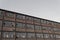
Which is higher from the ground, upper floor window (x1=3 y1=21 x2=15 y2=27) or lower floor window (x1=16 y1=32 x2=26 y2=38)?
upper floor window (x1=3 y1=21 x2=15 y2=27)

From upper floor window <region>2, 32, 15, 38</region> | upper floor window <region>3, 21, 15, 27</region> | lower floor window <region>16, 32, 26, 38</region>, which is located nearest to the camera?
upper floor window <region>2, 32, 15, 38</region>

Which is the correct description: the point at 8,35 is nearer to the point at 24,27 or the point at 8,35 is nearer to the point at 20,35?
the point at 20,35

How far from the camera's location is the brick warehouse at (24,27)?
1777cm

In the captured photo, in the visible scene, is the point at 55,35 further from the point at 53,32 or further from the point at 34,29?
the point at 34,29

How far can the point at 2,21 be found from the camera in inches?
691

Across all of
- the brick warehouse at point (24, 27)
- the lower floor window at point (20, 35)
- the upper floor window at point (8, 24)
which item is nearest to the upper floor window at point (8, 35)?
the brick warehouse at point (24, 27)

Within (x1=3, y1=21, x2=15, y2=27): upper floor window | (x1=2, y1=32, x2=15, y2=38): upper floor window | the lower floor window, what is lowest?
the lower floor window

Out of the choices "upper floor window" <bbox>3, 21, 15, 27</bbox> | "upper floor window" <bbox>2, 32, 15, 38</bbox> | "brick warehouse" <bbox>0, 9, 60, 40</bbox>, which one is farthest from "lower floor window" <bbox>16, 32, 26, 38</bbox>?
"upper floor window" <bbox>3, 21, 15, 27</bbox>

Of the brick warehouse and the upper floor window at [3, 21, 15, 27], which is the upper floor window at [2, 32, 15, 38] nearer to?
the brick warehouse

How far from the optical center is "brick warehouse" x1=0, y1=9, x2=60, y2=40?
58.3 ft

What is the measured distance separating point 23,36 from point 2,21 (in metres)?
5.00

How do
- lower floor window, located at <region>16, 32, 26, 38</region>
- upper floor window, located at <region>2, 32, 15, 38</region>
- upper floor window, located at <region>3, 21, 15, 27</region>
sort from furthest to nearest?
lower floor window, located at <region>16, 32, 26, 38</region> < upper floor window, located at <region>3, 21, 15, 27</region> < upper floor window, located at <region>2, 32, 15, 38</region>

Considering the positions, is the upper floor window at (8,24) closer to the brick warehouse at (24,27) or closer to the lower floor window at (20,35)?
the brick warehouse at (24,27)

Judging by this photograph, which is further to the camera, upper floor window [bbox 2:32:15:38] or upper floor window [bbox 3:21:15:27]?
upper floor window [bbox 3:21:15:27]
